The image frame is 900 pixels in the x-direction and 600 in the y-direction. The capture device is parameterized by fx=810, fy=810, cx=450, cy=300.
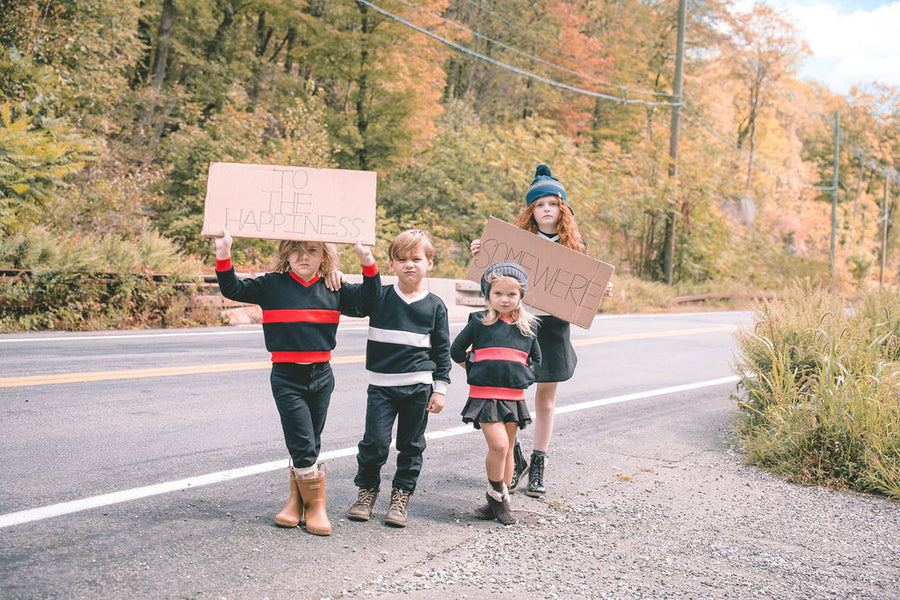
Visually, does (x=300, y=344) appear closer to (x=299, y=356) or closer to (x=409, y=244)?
(x=299, y=356)

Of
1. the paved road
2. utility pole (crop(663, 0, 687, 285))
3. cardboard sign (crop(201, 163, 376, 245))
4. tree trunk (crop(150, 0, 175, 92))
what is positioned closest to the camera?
the paved road

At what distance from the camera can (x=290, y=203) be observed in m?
4.54

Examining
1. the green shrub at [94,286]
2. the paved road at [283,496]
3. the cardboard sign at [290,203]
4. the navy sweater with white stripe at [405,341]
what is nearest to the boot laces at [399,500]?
the paved road at [283,496]

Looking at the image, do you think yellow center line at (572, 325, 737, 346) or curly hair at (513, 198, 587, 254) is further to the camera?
yellow center line at (572, 325, 737, 346)

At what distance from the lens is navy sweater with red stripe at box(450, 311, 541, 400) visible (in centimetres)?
469

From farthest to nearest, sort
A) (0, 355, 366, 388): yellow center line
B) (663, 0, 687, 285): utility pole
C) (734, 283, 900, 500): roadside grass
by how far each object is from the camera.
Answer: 1. (663, 0, 687, 285): utility pole
2. (0, 355, 366, 388): yellow center line
3. (734, 283, 900, 500): roadside grass

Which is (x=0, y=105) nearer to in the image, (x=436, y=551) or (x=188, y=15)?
(x=436, y=551)

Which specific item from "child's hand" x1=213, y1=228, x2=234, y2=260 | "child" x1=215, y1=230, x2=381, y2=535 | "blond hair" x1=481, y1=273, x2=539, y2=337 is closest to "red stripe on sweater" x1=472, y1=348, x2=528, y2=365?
"blond hair" x1=481, y1=273, x2=539, y2=337

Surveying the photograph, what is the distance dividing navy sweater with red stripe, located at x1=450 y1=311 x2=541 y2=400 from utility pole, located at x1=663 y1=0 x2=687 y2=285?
1011 inches

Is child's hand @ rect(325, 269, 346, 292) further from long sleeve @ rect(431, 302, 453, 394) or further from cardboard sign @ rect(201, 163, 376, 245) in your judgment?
long sleeve @ rect(431, 302, 453, 394)

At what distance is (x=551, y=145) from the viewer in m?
26.9

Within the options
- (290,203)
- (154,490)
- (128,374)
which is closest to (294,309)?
(290,203)

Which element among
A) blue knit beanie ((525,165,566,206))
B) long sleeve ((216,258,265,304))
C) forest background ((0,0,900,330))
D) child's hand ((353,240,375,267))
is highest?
forest background ((0,0,900,330))

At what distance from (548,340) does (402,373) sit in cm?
125
